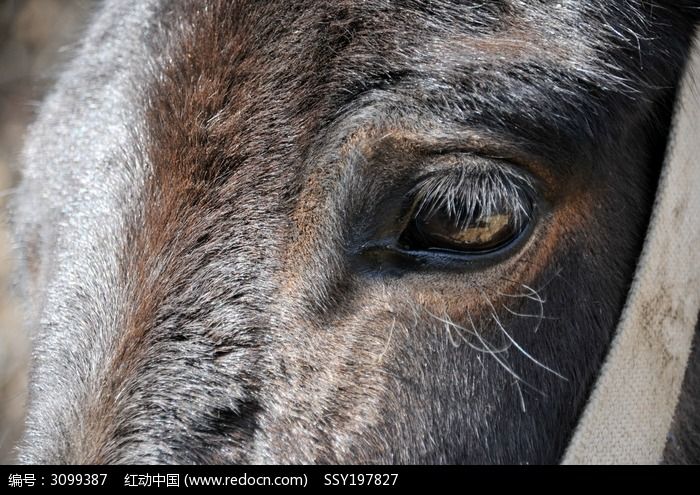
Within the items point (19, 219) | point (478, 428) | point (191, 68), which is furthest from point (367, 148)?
point (19, 219)

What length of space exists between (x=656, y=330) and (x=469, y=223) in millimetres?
465

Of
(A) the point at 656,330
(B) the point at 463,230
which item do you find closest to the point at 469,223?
(B) the point at 463,230

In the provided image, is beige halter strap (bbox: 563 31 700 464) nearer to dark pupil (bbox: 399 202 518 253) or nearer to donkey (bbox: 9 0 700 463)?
donkey (bbox: 9 0 700 463)

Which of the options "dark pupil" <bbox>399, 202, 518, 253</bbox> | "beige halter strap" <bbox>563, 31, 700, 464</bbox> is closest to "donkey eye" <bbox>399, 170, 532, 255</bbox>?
"dark pupil" <bbox>399, 202, 518, 253</bbox>

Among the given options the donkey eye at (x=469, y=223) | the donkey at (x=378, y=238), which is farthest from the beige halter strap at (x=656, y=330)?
the donkey eye at (x=469, y=223)

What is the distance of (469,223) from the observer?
160 cm

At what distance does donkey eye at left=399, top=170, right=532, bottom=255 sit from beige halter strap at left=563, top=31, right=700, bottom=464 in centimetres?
30

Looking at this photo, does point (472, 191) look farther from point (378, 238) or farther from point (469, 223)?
point (378, 238)

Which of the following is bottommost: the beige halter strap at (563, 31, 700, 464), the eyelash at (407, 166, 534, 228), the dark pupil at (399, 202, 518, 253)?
the beige halter strap at (563, 31, 700, 464)

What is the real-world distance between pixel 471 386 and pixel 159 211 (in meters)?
0.71

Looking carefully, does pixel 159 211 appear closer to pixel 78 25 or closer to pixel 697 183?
pixel 697 183

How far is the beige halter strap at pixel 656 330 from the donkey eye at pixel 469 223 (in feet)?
0.99

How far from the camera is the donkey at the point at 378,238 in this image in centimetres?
158

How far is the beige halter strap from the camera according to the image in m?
1.69
